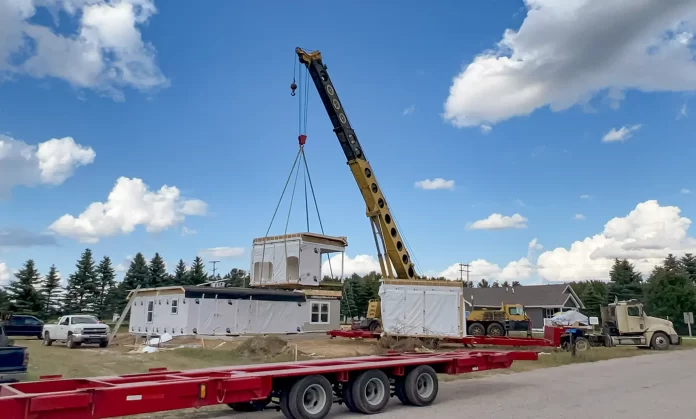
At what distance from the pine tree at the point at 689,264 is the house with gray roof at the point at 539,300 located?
24553 millimetres

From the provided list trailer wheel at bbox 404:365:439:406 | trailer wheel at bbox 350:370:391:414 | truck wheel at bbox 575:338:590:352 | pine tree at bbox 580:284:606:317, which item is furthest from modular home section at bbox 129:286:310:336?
pine tree at bbox 580:284:606:317

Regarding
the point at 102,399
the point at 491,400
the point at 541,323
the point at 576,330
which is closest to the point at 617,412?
the point at 491,400

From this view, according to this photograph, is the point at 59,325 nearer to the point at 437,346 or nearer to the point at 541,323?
the point at 437,346

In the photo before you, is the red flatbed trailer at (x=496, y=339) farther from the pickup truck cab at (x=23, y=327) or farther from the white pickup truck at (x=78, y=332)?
the pickup truck cab at (x=23, y=327)

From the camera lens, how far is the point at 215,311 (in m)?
30.0

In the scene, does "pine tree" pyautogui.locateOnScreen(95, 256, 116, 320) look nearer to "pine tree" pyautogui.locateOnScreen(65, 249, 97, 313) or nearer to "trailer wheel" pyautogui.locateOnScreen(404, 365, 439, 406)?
"pine tree" pyautogui.locateOnScreen(65, 249, 97, 313)

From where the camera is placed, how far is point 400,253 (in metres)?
27.0

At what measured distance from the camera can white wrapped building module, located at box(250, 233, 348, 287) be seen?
29.8 m

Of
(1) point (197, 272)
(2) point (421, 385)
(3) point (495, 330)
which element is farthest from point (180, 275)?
(2) point (421, 385)

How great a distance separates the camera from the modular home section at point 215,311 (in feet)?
95.6

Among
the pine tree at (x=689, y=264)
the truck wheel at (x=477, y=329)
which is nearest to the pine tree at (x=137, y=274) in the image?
the truck wheel at (x=477, y=329)

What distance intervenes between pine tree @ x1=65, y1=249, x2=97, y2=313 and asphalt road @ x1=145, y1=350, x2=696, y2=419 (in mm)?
61007

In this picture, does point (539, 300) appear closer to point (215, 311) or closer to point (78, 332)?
point (215, 311)

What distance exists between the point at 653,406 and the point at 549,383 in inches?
152
